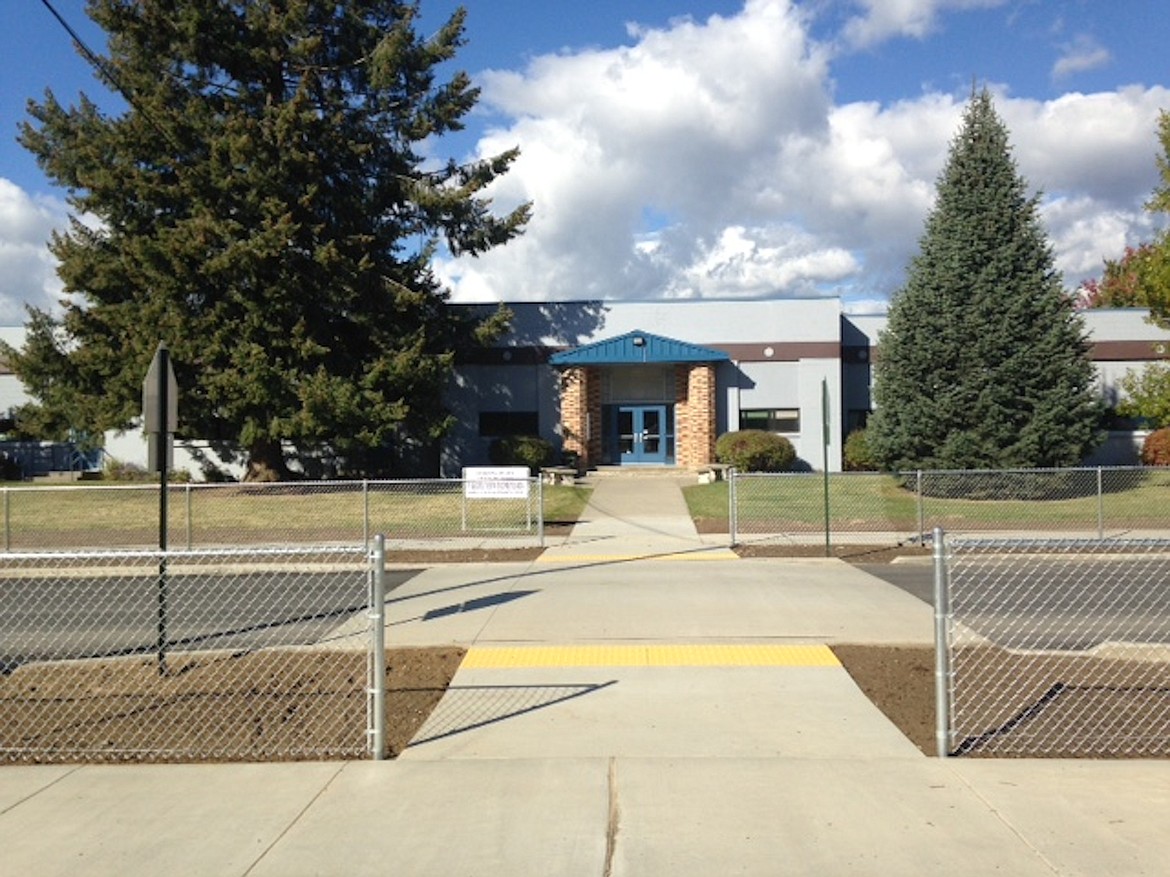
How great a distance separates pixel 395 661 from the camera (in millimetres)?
8594

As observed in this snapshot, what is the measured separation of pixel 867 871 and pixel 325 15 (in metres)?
28.5

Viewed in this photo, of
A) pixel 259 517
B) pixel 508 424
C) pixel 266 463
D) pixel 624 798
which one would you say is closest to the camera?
pixel 624 798

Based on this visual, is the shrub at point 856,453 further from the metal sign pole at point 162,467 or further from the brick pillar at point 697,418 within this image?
the metal sign pole at point 162,467

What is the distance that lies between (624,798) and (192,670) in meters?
4.43

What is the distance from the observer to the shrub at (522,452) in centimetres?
3172

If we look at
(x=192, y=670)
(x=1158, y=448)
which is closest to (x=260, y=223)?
(x=192, y=670)

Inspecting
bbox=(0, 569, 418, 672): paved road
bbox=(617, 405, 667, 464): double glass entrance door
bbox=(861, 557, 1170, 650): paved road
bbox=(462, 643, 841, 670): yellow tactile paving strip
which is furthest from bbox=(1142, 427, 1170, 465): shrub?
bbox=(462, 643, 841, 670): yellow tactile paving strip

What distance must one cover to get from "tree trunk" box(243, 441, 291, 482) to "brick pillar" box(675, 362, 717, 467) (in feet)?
42.3

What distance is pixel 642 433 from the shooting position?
35438 millimetres

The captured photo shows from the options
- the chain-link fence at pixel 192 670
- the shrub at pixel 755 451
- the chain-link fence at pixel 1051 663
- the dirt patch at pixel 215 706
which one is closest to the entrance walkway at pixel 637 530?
the shrub at pixel 755 451

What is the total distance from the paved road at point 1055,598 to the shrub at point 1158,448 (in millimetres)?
17616

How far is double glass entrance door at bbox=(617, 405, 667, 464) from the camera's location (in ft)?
116

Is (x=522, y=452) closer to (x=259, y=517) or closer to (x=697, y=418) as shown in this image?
(x=697, y=418)

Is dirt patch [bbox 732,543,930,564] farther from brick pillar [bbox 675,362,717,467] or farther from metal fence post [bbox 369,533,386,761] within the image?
brick pillar [bbox 675,362,717,467]
